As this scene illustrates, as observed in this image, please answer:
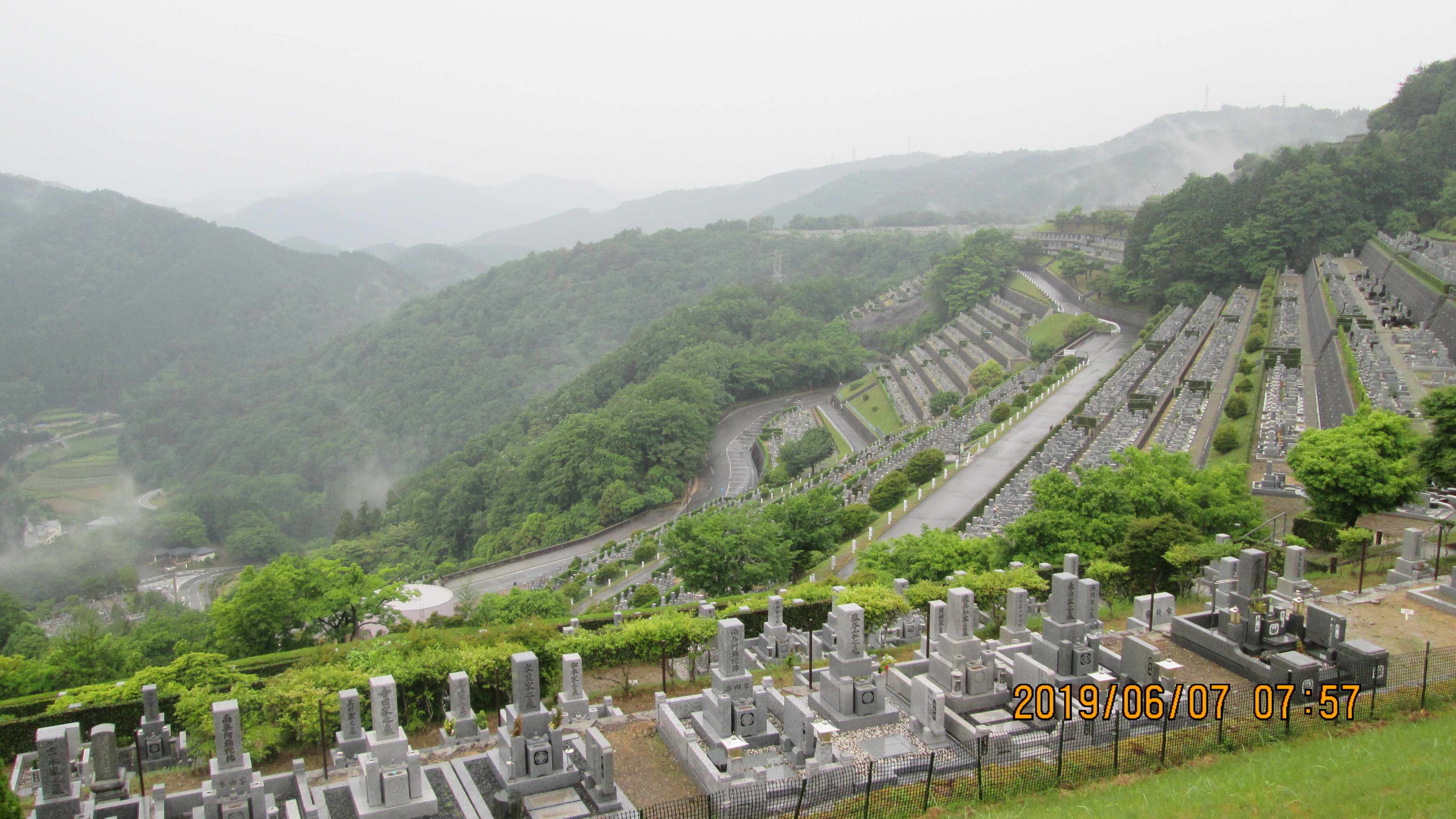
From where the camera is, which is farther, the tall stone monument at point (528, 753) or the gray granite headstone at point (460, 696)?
the gray granite headstone at point (460, 696)

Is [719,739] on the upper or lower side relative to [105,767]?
lower

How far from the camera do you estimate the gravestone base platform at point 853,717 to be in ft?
45.3

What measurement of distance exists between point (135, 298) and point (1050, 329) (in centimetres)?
13301

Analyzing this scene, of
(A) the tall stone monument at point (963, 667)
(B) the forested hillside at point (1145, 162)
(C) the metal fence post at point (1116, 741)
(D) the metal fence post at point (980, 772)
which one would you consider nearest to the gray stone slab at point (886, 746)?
(A) the tall stone monument at point (963, 667)

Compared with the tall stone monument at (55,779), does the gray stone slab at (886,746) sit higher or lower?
lower

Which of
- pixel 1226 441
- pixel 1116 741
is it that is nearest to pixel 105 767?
pixel 1116 741

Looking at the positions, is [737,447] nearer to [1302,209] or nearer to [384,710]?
[1302,209]

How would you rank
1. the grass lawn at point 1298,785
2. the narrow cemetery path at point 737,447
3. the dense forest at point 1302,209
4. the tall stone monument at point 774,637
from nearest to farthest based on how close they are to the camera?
the grass lawn at point 1298,785
the tall stone monument at point 774,637
the dense forest at point 1302,209
the narrow cemetery path at point 737,447

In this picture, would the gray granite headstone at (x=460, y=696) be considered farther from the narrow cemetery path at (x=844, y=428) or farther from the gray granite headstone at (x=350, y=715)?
the narrow cemetery path at (x=844, y=428)

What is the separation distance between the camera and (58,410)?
117 m

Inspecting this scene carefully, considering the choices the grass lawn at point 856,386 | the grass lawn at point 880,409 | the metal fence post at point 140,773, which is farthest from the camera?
the grass lawn at point 856,386

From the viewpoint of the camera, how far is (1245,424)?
1180 inches

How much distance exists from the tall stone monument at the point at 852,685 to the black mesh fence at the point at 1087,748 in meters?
1.18

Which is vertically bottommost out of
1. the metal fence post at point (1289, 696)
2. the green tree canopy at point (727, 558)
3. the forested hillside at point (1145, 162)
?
the green tree canopy at point (727, 558)
